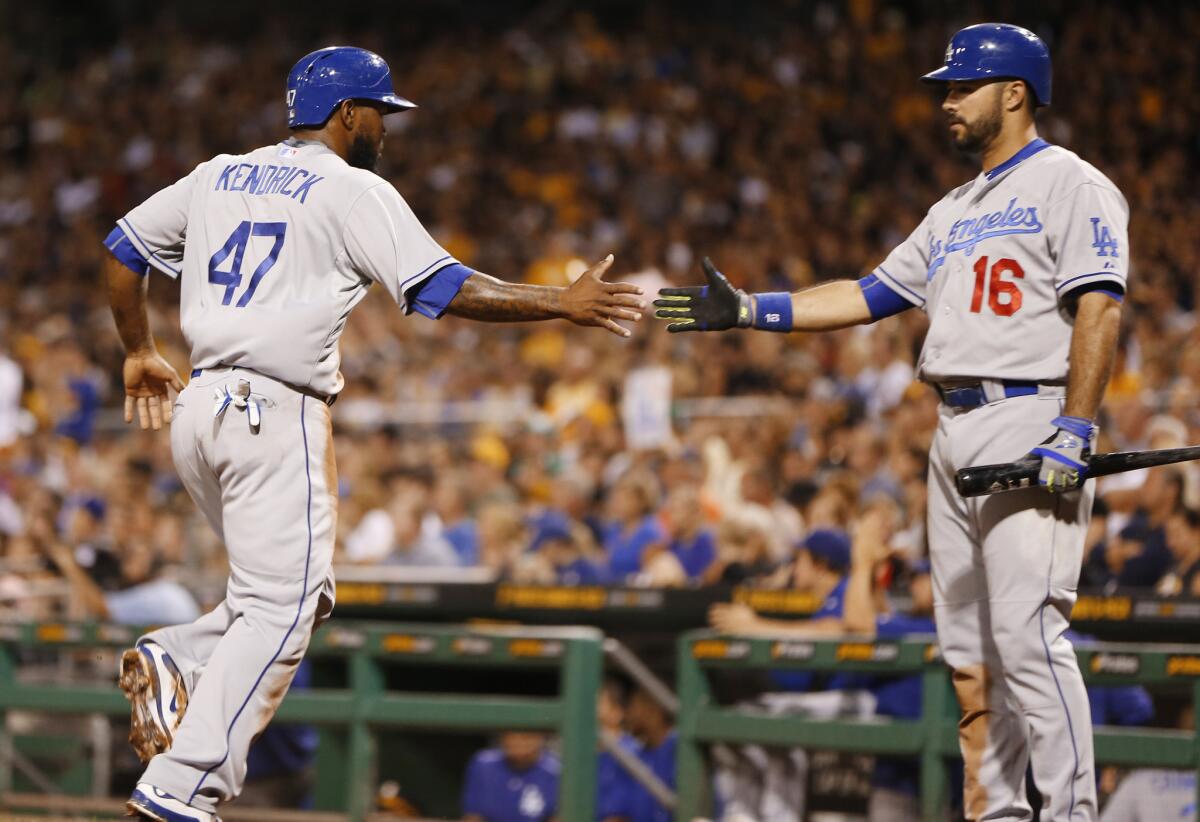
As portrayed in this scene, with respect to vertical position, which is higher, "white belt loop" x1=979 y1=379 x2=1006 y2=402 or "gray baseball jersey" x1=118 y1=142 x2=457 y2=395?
"gray baseball jersey" x1=118 y1=142 x2=457 y2=395

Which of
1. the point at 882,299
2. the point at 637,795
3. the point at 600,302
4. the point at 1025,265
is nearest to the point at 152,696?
the point at 600,302

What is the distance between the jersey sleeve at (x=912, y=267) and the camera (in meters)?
4.59

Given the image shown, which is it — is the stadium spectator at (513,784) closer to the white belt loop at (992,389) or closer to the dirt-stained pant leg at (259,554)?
the dirt-stained pant leg at (259,554)

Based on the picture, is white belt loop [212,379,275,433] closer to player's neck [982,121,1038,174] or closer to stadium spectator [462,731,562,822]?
player's neck [982,121,1038,174]

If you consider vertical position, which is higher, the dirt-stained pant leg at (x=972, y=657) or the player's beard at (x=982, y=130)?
the player's beard at (x=982, y=130)

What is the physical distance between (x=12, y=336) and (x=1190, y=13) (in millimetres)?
11749

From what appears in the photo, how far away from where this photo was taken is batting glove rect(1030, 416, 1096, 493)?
395cm

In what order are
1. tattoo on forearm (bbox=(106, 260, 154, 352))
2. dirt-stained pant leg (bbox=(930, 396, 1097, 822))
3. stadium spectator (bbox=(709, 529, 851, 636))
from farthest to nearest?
stadium spectator (bbox=(709, 529, 851, 636)), tattoo on forearm (bbox=(106, 260, 154, 352)), dirt-stained pant leg (bbox=(930, 396, 1097, 822))

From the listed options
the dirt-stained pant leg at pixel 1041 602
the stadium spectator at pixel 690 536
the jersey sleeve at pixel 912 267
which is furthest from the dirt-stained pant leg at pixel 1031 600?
the stadium spectator at pixel 690 536

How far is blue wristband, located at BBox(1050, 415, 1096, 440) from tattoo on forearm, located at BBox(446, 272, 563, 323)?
1260 mm

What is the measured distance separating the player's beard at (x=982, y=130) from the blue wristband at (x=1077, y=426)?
0.82 m

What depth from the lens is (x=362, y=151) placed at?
4.42 meters

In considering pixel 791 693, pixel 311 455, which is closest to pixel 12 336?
pixel 791 693

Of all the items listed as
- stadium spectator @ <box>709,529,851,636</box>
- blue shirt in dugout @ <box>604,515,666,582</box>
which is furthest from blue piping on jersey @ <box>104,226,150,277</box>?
blue shirt in dugout @ <box>604,515,666,582</box>
